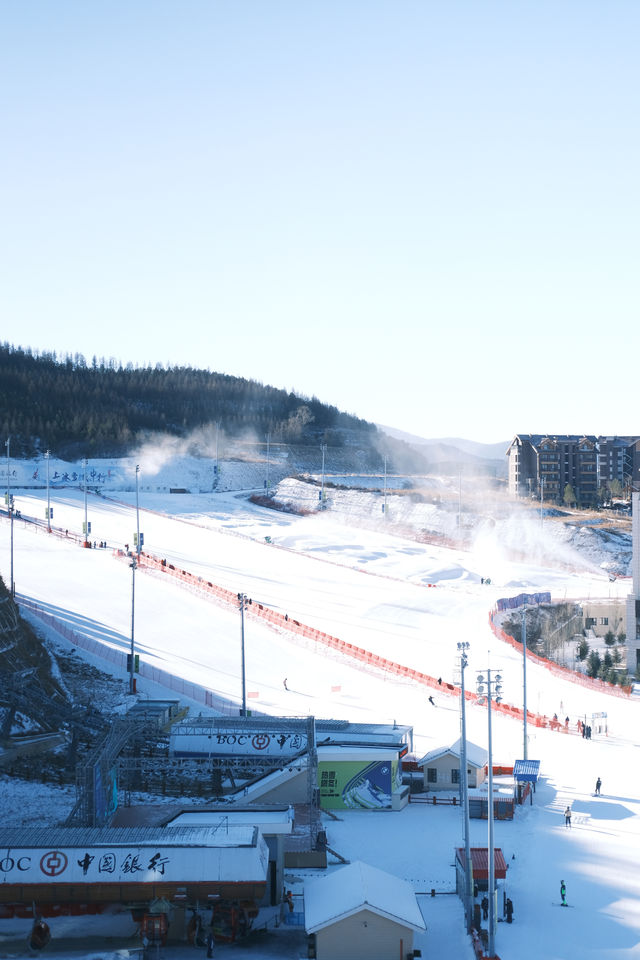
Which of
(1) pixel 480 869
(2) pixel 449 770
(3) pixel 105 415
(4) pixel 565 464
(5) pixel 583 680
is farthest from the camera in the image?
(3) pixel 105 415

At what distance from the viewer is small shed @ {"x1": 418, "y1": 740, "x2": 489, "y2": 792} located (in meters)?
29.4

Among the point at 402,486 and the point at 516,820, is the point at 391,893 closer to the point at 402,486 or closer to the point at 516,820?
the point at 516,820

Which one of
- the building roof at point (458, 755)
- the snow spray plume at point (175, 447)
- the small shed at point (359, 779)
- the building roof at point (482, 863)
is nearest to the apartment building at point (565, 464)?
the snow spray plume at point (175, 447)

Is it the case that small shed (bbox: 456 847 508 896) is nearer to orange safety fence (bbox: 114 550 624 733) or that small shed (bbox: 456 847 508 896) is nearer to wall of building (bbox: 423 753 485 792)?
wall of building (bbox: 423 753 485 792)

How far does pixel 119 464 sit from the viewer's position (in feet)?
406

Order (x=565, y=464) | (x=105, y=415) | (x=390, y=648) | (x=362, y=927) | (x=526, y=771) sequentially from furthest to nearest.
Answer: (x=105, y=415) → (x=565, y=464) → (x=390, y=648) → (x=526, y=771) → (x=362, y=927)

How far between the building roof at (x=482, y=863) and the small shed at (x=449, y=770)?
770cm

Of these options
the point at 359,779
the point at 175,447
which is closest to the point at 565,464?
the point at 175,447

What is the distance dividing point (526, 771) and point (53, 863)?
49.7ft

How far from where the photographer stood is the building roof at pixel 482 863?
2055 centimetres

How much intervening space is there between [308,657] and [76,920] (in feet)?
87.2

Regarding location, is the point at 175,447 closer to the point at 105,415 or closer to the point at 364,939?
the point at 105,415

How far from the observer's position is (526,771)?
94.2ft

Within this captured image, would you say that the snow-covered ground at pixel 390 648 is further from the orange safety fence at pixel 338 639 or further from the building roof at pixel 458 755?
the building roof at pixel 458 755
